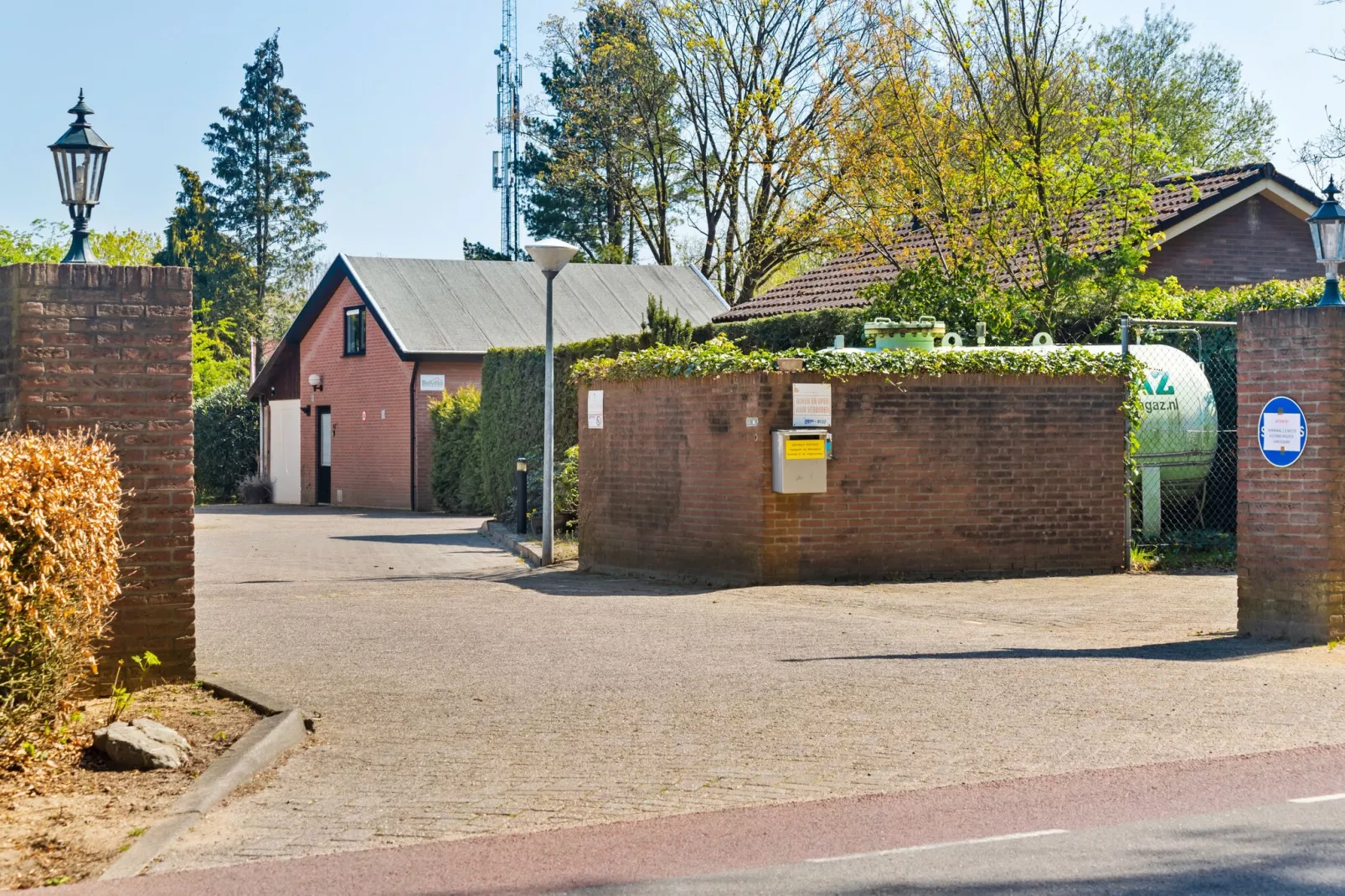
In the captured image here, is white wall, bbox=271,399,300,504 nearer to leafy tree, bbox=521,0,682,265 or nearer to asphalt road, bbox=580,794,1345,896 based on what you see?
leafy tree, bbox=521,0,682,265

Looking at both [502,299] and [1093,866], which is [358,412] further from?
[1093,866]

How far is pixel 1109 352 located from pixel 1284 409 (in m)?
5.11

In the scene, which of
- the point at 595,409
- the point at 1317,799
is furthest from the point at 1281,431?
the point at 595,409

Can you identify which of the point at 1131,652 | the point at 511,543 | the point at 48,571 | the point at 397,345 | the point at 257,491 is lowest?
the point at 1131,652

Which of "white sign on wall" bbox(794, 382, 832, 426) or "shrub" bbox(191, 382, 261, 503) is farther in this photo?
"shrub" bbox(191, 382, 261, 503)

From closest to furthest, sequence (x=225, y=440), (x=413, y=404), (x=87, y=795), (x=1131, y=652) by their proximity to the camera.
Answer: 1. (x=87, y=795)
2. (x=1131, y=652)
3. (x=413, y=404)
4. (x=225, y=440)

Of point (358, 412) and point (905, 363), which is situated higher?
point (358, 412)

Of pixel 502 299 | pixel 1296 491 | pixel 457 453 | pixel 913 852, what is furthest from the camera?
pixel 502 299

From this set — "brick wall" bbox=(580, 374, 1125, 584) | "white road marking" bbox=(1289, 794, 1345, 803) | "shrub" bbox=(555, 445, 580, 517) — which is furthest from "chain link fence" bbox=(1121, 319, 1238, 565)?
"white road marking" bbox=(1289, 794, 1345, 803)

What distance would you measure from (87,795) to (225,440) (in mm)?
38345

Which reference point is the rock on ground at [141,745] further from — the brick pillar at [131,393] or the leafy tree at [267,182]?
the leafy tree at [267,182]

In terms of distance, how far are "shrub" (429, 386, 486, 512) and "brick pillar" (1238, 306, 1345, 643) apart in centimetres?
2072

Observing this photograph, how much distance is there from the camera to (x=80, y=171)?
8648 mm

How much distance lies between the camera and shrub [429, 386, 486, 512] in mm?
30766
